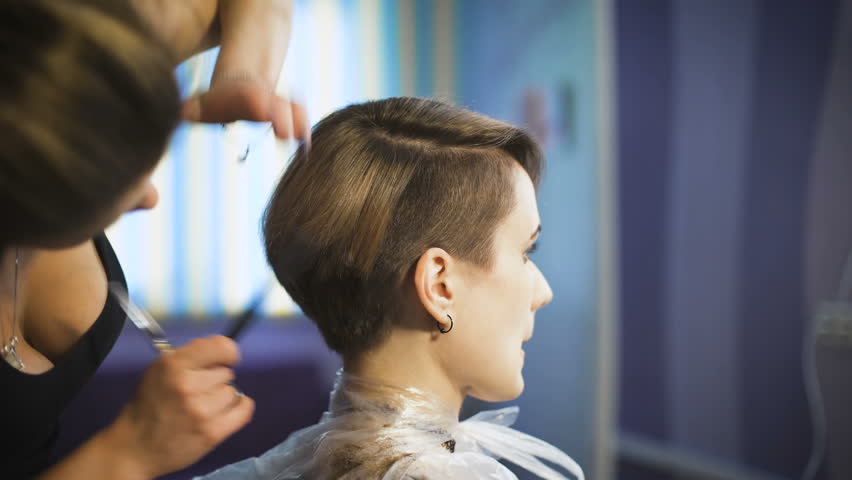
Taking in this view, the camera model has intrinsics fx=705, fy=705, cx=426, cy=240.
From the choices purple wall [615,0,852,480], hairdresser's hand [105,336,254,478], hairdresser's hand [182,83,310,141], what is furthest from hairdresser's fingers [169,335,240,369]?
purple wall [615,0,852,480]

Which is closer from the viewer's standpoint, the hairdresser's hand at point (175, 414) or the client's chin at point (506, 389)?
the hairdresser's hand at point (175, 414)

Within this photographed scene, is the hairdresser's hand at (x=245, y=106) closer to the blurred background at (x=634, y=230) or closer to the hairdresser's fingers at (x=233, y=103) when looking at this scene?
the hairdresser's fingers at (x=233, y=103)

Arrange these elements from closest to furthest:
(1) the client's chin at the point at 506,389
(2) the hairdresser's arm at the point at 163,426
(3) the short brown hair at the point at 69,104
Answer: (3) the short brown hair at the point at 69,104 < (2) the hairdresser's arm at the point at 163,426 < (1) the client's chin at the point at 506,389

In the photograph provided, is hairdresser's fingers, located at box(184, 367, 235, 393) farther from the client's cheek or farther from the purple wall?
the purple wall

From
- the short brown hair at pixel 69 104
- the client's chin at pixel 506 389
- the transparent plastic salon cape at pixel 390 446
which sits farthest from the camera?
the client's chin at pixel 506 389

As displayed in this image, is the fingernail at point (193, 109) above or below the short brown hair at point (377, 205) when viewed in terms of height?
above

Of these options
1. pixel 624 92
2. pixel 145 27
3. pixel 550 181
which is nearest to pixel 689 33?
pixel 624 92

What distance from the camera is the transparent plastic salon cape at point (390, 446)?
2.93ft

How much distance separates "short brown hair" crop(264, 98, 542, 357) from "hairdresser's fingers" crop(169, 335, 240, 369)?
0.32m

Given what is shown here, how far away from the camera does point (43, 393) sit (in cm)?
82

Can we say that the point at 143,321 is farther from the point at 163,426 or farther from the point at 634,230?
the point at 634,230

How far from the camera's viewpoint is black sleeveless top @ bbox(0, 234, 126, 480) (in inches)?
30.8

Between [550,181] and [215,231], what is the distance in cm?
138

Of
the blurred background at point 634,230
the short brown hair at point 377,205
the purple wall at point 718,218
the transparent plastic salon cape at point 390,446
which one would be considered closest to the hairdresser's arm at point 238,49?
the short brown hair at point 377,205
